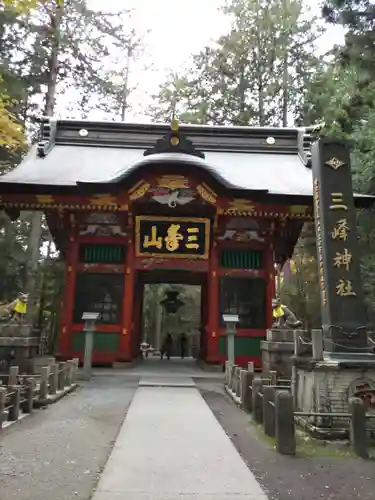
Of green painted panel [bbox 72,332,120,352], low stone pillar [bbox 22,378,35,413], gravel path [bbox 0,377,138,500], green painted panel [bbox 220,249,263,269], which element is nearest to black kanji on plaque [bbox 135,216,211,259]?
green painted panel [bbox 220,249,263,269]

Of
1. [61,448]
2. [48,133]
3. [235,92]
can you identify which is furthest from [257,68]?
[61,448]

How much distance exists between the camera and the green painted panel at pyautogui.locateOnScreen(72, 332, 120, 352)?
1177cm

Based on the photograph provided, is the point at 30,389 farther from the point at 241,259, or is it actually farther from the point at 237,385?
the point at 241,259

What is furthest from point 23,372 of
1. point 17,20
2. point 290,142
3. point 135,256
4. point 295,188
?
point 17,20

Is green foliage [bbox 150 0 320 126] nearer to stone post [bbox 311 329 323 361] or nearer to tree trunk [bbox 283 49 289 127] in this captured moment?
tree trunk [bbox 283 49 289 127]

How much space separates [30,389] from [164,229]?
666 centimetres

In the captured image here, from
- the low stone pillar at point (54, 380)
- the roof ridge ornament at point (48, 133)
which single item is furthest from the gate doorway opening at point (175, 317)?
the low stone pillar at point (54, 380)

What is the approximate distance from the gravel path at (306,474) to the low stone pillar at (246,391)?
1.62m

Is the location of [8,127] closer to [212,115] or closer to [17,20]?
[17,20]

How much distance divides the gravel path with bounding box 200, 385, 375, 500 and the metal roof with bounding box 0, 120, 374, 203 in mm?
7946

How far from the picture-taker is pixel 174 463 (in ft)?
13.0

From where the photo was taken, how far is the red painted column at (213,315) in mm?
11734

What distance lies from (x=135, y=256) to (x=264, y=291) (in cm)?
372

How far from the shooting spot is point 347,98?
13672mm
